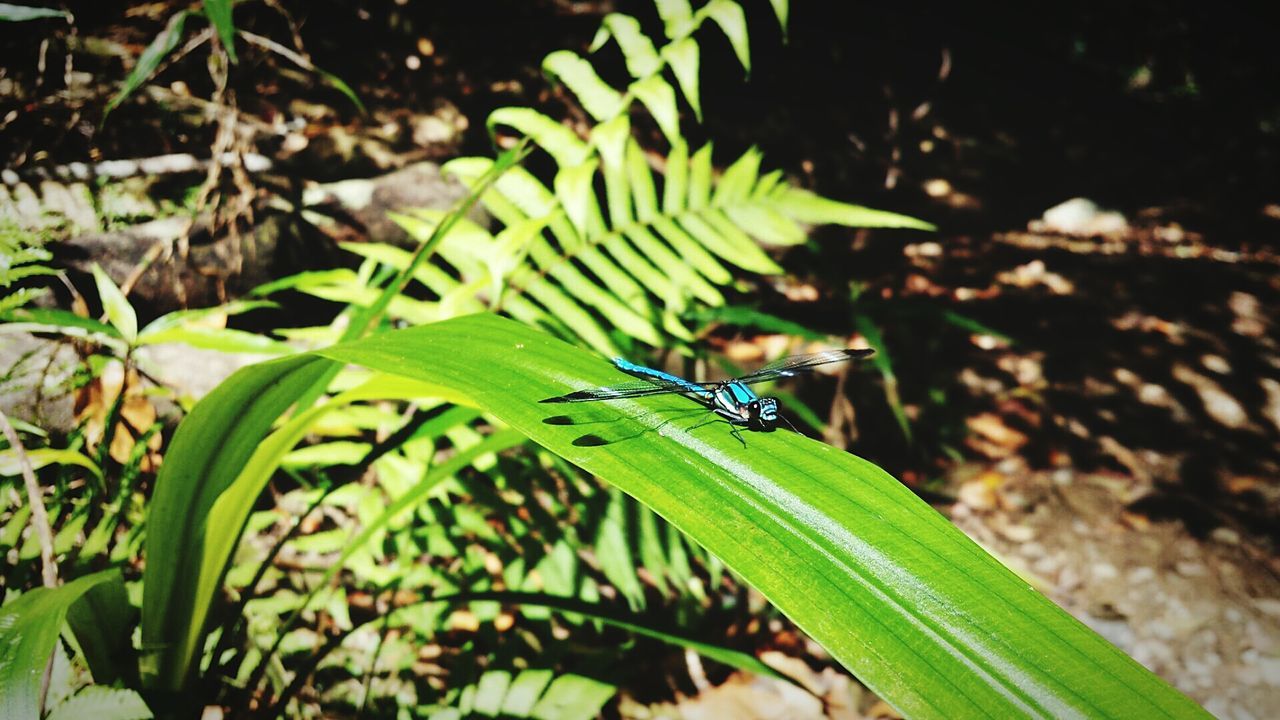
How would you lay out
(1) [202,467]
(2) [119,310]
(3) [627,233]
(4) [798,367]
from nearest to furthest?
1. (1) [202,467]
2. (4) [798,367]
3. (2) [119,310]
4. (3) [627,233]

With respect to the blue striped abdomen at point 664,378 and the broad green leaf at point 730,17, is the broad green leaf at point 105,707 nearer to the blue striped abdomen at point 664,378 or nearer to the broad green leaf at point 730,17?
the blue striped abdomen at point 664,378

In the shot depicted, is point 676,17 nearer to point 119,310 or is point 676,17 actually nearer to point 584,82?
point 584,82

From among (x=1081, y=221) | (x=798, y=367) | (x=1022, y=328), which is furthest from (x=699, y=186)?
(x=1081, y=221)

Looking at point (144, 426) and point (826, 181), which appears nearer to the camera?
point (144, 426)

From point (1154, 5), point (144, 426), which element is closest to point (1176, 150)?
point (1154, 5)

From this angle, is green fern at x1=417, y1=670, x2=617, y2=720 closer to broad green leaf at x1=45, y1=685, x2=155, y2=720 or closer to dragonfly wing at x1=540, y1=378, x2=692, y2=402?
broad green leaf at x1=45, y1=685, x2=155, y2=720

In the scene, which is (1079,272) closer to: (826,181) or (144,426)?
(826,181)

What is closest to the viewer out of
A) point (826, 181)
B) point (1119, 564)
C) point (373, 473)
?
point (373, 473)
